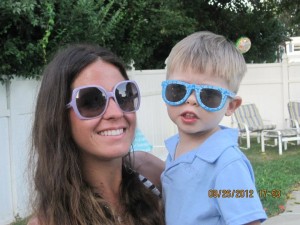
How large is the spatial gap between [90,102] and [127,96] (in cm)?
16

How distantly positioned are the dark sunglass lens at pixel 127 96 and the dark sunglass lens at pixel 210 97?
0.34 m

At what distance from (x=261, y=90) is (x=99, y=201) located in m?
13.8

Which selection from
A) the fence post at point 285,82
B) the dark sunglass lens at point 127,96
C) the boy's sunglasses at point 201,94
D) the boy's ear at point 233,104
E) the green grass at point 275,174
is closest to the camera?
the dark sunglass lens at point 127,96

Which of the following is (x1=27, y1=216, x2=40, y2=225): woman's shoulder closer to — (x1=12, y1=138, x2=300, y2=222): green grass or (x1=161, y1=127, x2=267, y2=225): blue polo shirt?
(x1=161, y1=127, x2=267, y2=225): blue polo shirt

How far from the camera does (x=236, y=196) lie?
1.75m

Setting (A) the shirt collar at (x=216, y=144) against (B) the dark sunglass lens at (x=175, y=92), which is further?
(B) the dark sunglass lens at (x=175, y=92)

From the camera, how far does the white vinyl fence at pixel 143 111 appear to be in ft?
18.5

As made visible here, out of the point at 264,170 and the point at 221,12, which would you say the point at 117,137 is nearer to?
the point at 264,170

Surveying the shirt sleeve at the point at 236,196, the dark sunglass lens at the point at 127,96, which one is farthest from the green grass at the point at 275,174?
the dark sunglass lens at the point at 127,96

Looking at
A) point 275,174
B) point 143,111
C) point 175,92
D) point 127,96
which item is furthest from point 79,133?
point 143,111

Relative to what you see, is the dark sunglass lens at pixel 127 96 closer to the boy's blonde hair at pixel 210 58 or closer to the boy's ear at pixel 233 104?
the boy's blonde hair at pixel 210 58

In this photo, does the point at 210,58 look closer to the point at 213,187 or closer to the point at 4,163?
the point at 213,187

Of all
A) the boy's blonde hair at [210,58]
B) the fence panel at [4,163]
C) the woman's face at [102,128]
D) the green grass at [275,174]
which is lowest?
the green grass at [275,174]

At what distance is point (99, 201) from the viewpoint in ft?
5.58
